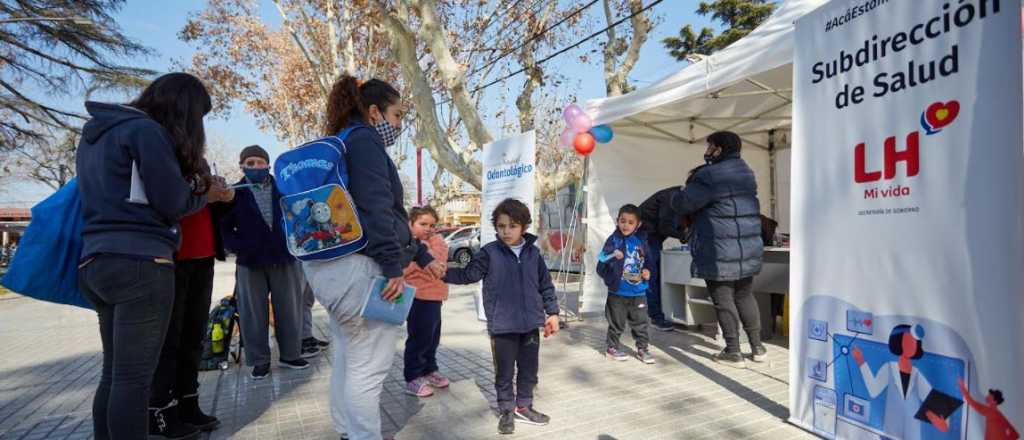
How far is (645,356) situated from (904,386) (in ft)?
7.50

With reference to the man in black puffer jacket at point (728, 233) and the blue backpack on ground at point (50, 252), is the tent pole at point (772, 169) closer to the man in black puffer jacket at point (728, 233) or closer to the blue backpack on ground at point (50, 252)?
the man in black puffer jacket at point (728, 233)

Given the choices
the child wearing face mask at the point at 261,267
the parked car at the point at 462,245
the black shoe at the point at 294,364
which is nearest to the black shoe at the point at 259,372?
the child wearing face mask at the point at 261,267

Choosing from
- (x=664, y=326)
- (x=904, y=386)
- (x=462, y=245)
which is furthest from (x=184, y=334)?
(x=462, y=245)

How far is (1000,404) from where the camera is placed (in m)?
2.09

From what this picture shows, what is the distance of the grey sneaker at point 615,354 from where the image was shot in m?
4.70

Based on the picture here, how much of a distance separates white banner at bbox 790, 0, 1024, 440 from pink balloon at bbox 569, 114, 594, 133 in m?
3.31

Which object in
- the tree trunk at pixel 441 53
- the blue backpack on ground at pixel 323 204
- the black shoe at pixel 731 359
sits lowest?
the black shoe at pixel 731 359

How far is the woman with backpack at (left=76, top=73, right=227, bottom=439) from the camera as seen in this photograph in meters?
2.04

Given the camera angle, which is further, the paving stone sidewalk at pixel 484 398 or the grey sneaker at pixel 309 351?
the grey sneaker at pixel 309 351

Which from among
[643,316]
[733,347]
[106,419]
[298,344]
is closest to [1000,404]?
[733,347]

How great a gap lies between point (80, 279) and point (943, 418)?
11.4 feet

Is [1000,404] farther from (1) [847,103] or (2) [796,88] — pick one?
(2) [796,88]

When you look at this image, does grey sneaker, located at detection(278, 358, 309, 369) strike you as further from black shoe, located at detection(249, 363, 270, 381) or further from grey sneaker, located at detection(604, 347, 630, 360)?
grey sneaker, located at detection(604, 347, 630, 360)

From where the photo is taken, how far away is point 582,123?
6.29 metres
